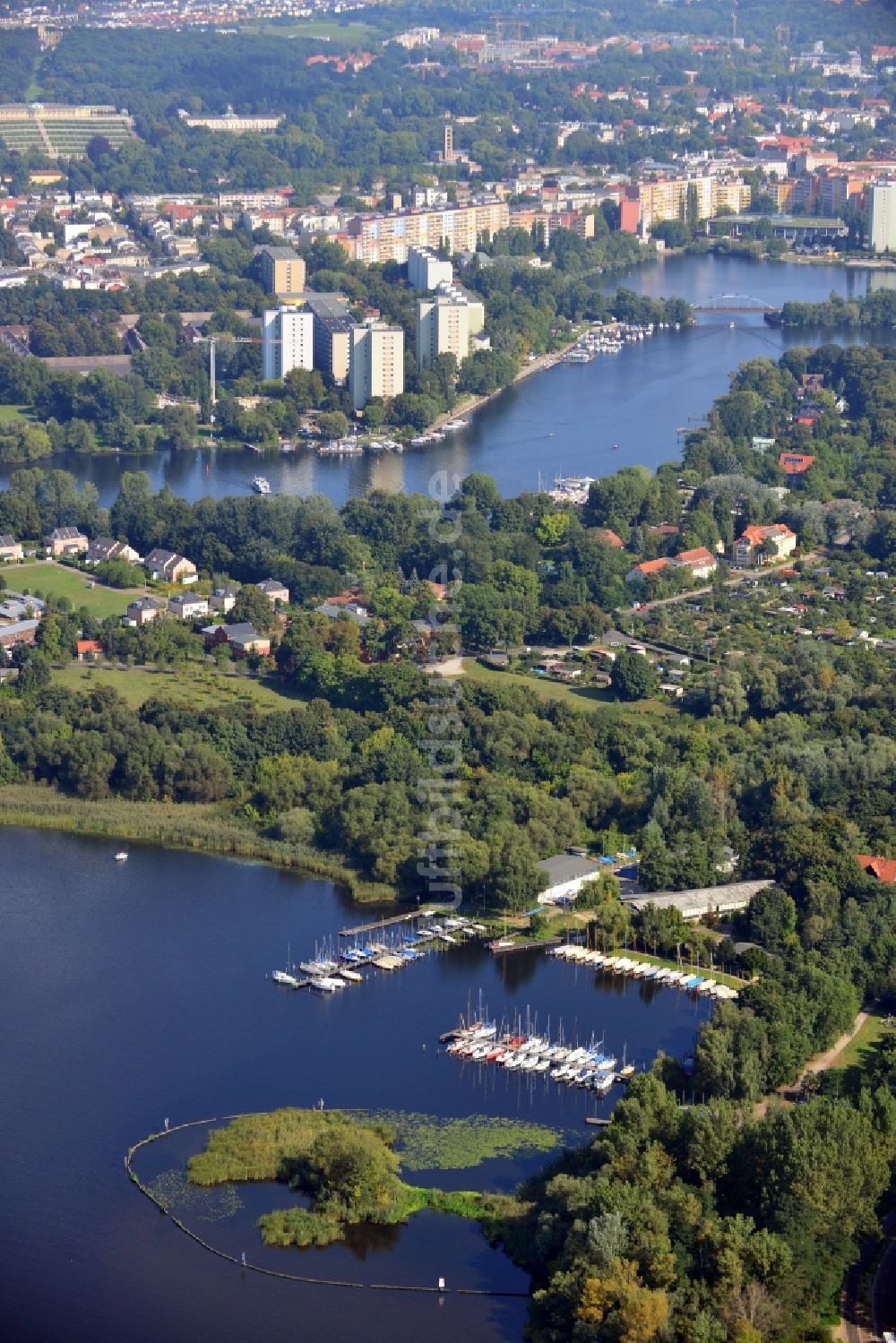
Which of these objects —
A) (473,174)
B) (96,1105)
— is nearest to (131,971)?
(96,1105)

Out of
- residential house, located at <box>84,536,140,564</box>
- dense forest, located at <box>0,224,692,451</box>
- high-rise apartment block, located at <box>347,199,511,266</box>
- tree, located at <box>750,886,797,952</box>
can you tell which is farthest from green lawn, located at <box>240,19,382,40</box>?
tree, located at <box>750,886,797,952</box>

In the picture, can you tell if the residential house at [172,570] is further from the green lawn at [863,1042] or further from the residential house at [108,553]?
the green lawn at [863,1042]

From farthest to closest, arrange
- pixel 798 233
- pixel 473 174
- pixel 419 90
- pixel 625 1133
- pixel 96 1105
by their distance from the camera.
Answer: pixel 419 90
pixel 473 174
pixel 798 233
pixel 96 1105
pixel 625 1133

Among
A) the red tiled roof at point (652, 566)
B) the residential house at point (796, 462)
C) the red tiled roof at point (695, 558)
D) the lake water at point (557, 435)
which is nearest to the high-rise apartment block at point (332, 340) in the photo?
the lake water at point (557, 435)

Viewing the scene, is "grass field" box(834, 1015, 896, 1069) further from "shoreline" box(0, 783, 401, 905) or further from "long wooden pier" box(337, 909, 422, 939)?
"shoreline" box(0, 783, 401, 905)

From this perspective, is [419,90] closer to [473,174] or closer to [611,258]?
[473,174]

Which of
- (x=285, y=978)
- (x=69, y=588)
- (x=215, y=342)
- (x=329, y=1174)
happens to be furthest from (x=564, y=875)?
(x=215, y=342)

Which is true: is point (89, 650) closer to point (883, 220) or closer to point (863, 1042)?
point (863, 1042)
